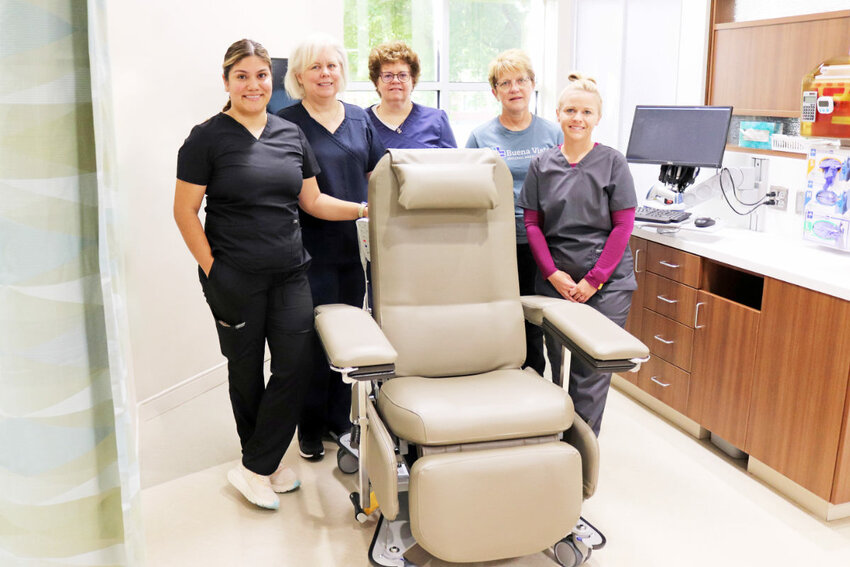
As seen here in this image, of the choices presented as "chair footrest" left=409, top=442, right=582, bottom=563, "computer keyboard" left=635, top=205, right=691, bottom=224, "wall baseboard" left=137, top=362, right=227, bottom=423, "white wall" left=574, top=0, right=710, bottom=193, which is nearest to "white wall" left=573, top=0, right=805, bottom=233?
→ "white wall" left=574, top=0, right=710, bottom=193

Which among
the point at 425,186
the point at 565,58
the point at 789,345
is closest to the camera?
the point at 425,186

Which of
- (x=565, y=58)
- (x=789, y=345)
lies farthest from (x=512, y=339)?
(x=565, y=58)

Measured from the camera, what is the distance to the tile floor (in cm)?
227

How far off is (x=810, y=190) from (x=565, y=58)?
7.81ft

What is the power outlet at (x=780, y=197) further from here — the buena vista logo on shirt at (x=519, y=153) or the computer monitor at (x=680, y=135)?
the buena vista logo on shirt at (x=519, y=153)

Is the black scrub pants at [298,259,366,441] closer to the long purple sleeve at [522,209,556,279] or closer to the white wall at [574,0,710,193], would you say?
the long purple sleeve at [522,209,556,279]

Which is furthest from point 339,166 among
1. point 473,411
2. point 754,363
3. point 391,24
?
point 391,24

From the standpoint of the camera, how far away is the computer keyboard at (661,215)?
3111 millimetres

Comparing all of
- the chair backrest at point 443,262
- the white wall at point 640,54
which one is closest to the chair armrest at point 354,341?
the chair backrest at point 443,262

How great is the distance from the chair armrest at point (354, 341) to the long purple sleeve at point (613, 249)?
778 mm

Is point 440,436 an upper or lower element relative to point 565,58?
lower

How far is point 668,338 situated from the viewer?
3.08 metres

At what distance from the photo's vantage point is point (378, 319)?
235cm

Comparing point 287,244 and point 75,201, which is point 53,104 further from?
point 287,244
